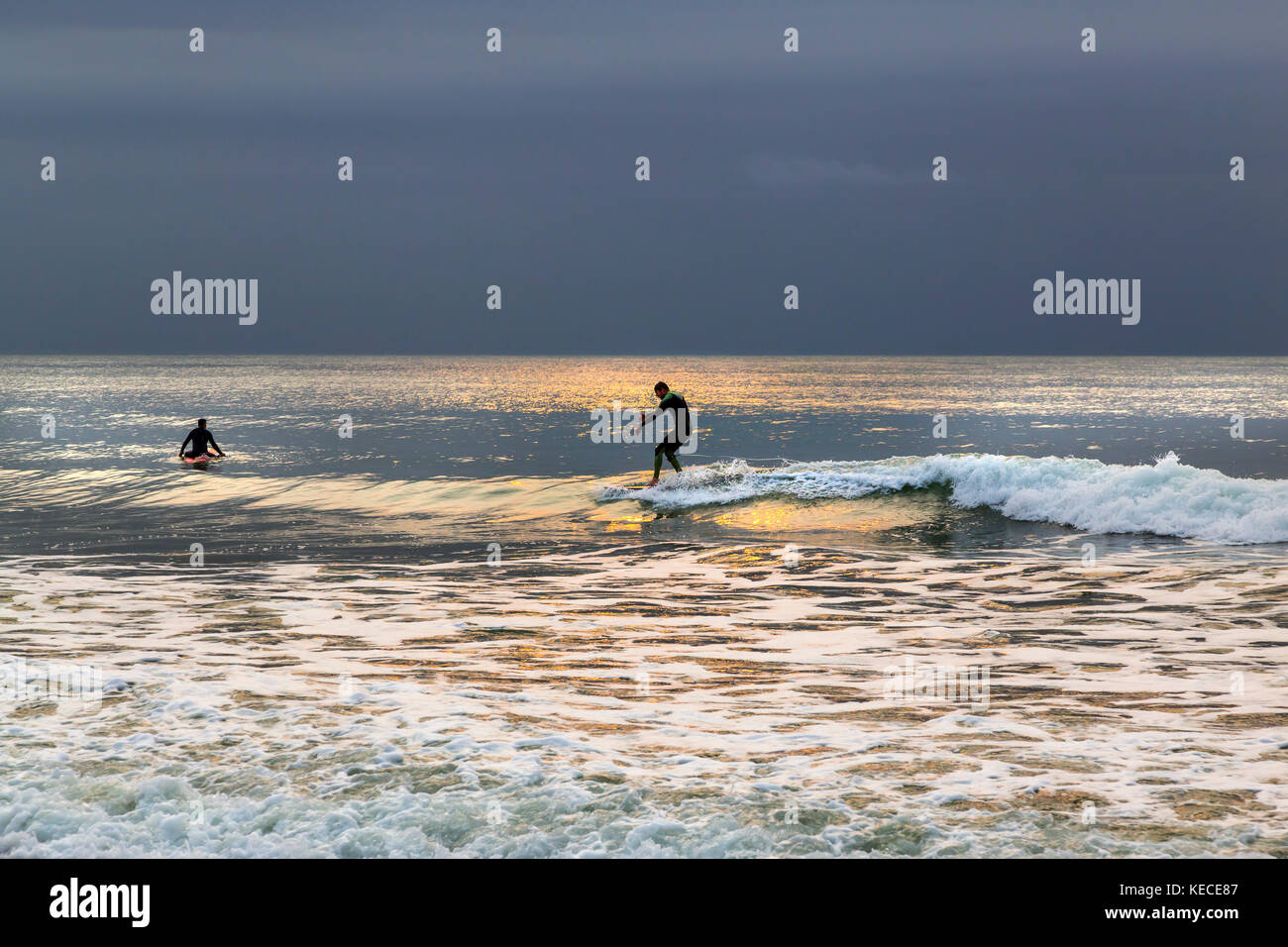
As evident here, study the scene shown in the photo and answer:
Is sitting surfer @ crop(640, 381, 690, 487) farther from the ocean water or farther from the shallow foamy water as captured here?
the shallow foamy water

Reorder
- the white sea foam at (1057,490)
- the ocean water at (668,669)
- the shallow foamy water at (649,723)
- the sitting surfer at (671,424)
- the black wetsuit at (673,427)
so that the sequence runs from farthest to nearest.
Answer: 1. the black wetsuit at (673,427)
2. the sitting surfer at (671,424)
3. the white sea foam at (1057,490)
4. the ocean water at (668,669)
5. the shallow foamy water at (649,723)

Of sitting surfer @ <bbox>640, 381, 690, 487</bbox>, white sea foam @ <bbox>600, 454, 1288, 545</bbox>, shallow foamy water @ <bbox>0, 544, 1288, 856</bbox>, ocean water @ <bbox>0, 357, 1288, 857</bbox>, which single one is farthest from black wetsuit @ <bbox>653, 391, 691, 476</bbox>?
shallow foamy water @ <bbox>0, 544, 1288, 856</bbox>

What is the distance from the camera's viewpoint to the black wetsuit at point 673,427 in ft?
83.8

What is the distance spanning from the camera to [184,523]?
22641 millimetres

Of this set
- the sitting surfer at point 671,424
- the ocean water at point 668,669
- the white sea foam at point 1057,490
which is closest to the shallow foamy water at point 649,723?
the ocean water at point 668,669

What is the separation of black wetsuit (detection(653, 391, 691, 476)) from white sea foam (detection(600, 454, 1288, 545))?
0.77 m

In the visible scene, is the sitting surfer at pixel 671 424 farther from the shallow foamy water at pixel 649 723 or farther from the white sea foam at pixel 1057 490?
the shallow foamy water at pixel 649 723

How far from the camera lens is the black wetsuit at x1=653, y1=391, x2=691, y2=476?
2553 centimetres

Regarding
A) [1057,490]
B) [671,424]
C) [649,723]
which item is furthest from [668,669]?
[671,424]

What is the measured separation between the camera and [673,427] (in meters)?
26.1

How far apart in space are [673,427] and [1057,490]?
373 inches

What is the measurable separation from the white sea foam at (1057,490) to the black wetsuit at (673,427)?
77cm
